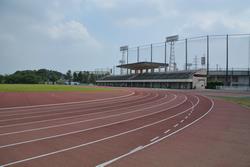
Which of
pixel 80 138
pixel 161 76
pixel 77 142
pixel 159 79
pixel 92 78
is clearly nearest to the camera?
pixel 77 142

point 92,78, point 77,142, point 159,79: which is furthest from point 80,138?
point 92,78

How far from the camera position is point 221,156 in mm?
6742

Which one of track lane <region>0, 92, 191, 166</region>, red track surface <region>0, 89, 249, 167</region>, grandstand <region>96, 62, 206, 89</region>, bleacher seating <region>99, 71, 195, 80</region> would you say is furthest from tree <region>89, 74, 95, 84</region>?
track lane <region>0, 92, 191, 166</region>

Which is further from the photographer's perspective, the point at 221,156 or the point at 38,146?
the point at 38,146

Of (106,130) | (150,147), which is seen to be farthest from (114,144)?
(106,130)

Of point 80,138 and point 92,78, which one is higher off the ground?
point 92,78

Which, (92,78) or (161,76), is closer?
(161,76)

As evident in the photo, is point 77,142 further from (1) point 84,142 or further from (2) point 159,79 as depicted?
(2) point 159,79

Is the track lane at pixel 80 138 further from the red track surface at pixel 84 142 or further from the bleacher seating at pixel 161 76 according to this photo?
the bleacher seating at pixel 161 76

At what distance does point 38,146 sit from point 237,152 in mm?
5562

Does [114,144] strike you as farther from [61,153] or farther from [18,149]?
[18,149]

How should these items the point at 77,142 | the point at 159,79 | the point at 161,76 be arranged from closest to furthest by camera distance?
the point at 77,142 → the point at 159,79 → the point at 161,76

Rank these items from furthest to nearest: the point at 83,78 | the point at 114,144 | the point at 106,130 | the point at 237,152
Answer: the point at 83,78 < the point at 106,130 < the point at 114,144 < the point at 237,152

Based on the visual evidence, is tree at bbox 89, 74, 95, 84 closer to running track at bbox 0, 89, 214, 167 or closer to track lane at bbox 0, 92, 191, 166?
running track at bbox 0, 89, 214, 167
